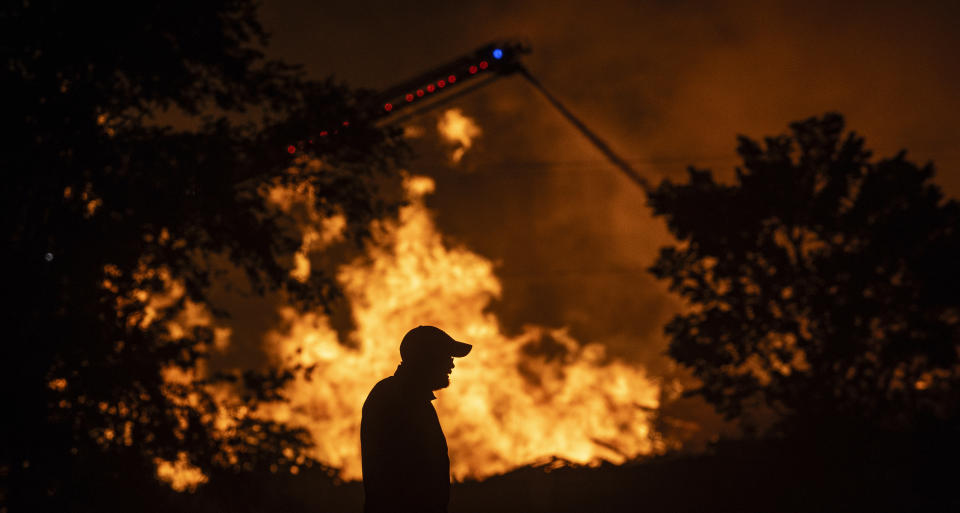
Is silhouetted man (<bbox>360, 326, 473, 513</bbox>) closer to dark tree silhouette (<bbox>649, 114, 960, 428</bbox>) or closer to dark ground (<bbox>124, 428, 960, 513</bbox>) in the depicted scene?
dark ground (<bbox>124, 428, 960, 513</bbox>)

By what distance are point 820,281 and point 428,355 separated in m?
31.3

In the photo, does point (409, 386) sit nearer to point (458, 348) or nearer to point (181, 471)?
point (458, 348)

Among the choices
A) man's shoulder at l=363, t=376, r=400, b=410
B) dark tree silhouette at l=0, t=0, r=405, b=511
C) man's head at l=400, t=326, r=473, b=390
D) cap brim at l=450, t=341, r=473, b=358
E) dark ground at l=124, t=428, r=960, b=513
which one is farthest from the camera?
dark ground at l=124, t=428, r=960, b=513

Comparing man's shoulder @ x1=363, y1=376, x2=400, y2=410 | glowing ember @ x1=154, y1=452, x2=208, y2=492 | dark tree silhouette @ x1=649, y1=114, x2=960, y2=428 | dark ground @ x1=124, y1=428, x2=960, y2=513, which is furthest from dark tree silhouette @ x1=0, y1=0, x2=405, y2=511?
dark tree silhouette @ x1=649, y1=114, x2=960, y2=428

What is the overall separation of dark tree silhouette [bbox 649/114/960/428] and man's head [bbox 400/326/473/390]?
29.0 m

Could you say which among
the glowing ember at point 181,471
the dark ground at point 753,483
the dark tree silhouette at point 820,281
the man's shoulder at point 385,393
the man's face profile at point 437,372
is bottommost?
the man's shoulder at point 385,393

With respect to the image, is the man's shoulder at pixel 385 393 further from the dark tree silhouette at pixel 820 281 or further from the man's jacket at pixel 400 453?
the dark tree silhouette at pixel 820 281

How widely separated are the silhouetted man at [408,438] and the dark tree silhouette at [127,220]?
6.80 m

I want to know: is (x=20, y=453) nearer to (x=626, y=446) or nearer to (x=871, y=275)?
(x=871, y=275)

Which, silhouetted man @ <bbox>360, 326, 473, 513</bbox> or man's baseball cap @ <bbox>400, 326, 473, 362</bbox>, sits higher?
man's baseball cap @ <bbox>400, 326, 473, 362</bbox>

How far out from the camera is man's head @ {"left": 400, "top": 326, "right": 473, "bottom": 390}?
4129mm

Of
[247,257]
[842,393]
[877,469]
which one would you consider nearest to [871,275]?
[842,393]

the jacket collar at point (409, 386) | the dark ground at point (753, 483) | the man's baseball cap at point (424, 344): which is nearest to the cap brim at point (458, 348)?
the man's baseball cap at point (424, 344)

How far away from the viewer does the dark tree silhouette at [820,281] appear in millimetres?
30500
